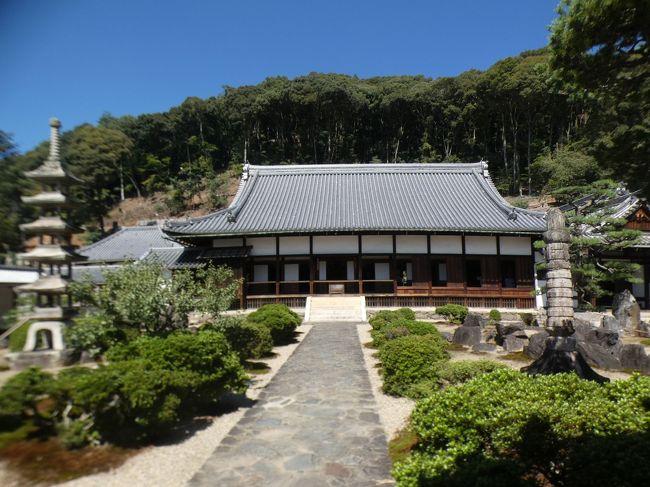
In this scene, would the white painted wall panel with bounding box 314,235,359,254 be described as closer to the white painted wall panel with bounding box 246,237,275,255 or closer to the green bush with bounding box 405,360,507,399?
the white painted wall panel with bounding box 246,237,275,255

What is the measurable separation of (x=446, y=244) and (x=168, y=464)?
63.1ft

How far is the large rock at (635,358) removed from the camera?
962 cm

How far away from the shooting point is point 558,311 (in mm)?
9258

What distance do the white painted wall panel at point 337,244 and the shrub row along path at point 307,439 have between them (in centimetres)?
1275

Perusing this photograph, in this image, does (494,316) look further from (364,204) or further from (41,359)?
(41,359)

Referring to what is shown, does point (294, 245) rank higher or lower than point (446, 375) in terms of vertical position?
higher

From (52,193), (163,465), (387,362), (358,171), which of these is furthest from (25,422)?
(358,171)

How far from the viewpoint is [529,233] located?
20844mm

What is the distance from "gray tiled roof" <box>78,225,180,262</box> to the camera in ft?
107

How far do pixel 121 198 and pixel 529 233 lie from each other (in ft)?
176

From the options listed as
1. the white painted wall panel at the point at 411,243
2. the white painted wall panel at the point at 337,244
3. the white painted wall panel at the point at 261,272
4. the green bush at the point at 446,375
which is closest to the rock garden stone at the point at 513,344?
the green bush at the point at 446,375

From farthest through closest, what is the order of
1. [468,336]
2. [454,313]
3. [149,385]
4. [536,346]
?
1. [454,313]
2. [468,336]
3. [536,346]
4. [149,385]

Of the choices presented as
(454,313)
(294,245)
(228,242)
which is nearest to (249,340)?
(454,313)

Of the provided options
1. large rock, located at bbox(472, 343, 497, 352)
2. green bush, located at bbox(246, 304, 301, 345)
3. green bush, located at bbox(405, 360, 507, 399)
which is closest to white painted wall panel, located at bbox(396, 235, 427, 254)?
green bush, located at bbox(246, 304, 301, 345)
